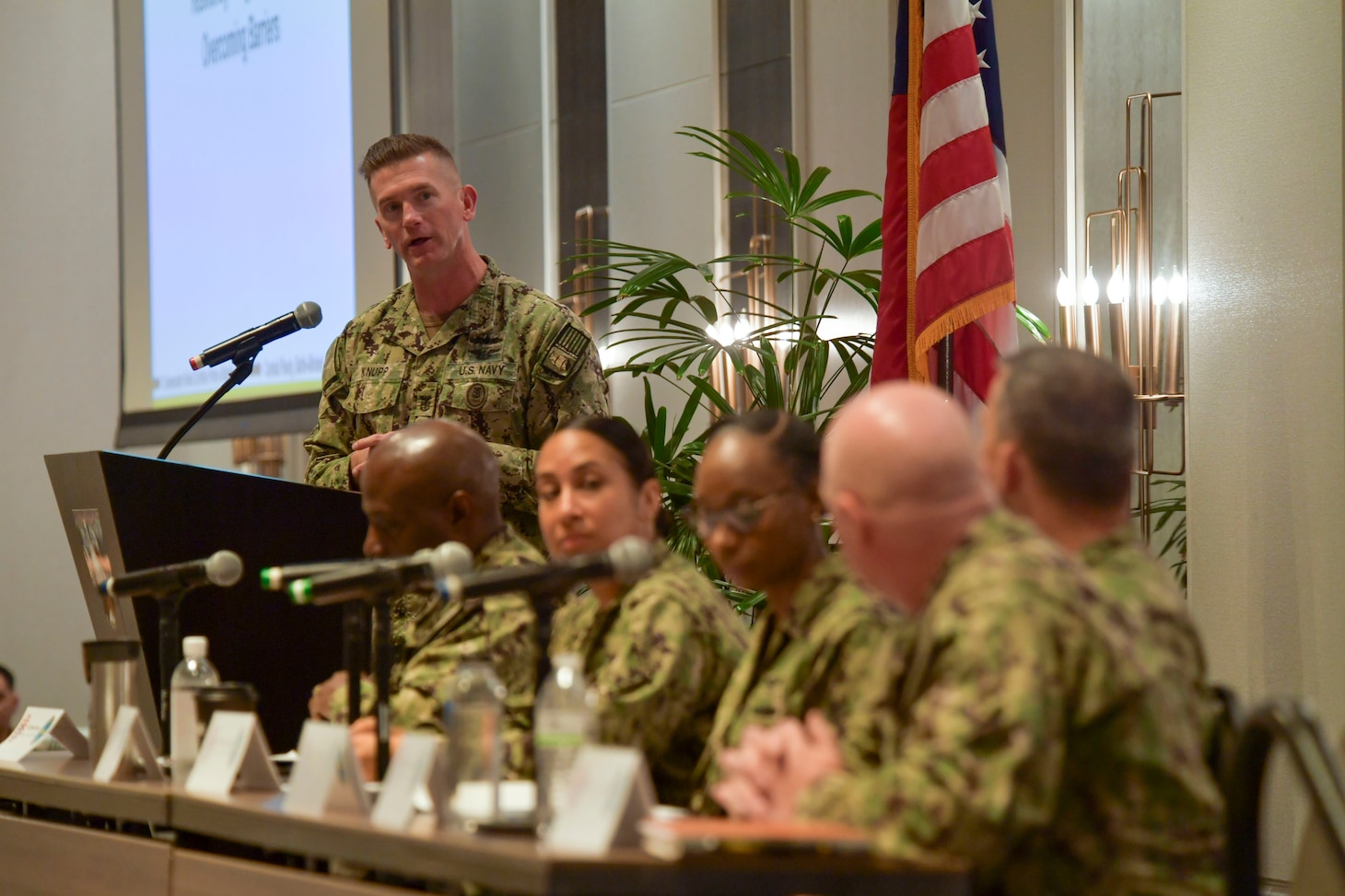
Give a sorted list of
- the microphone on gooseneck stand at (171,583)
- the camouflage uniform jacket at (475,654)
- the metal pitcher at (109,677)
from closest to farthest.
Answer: the camouflage uniform jacket at (475,654)
the microphone on gooseneck stand at (171,583)
the metal pitcher at (109,677)

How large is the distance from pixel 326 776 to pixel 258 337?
1.74 m

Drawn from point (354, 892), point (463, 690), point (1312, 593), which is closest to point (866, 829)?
point (463, 690)

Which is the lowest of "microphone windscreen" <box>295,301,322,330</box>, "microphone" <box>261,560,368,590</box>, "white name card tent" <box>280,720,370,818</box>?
"white name card tent" <box>280,720,370,818</box>

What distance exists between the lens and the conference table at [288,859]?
5.07 feet

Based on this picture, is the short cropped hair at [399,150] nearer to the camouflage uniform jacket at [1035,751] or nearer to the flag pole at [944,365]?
the flag pole at [944,365]

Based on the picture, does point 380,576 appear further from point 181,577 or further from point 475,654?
point 181,577

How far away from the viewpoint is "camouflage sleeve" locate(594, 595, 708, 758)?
7.22 ft

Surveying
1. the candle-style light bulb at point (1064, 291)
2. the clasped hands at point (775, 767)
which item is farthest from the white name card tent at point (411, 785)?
the candle-style light bulb at point (1064, 291)

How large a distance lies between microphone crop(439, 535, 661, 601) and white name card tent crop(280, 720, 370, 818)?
0.23m

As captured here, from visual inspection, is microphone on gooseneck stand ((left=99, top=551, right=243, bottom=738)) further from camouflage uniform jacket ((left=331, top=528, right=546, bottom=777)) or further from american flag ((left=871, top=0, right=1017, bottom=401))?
american flag ((left=871, top=0, right=1017, bottom=401))

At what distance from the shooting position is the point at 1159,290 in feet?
15.7

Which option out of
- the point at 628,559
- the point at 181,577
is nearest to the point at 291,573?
the point at 181,577

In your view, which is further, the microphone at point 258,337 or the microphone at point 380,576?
the microphone at point 258,337

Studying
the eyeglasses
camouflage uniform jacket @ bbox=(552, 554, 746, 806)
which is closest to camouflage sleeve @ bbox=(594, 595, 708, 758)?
camouflage uniform jacket @ bbox=(552, 554, 746, 806)
